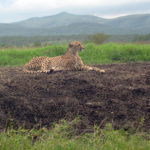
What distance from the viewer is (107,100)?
14.9 ft

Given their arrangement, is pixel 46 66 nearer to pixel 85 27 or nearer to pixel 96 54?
pixel 96 54

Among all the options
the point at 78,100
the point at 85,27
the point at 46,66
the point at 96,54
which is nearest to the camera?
the point at 78,100

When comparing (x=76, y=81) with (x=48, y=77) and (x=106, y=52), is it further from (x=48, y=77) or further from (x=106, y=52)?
(x=106, y=52)

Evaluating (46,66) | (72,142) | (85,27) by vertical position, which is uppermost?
(85,27)

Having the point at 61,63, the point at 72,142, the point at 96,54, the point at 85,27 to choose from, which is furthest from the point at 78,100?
the point at 85,27

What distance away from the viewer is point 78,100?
14.9 ft

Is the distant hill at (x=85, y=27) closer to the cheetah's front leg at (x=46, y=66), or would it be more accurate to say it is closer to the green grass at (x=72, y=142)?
the cheetah's front leg at (x=46, y=66)

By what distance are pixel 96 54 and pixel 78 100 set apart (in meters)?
5.68

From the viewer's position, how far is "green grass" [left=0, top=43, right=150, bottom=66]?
9.55 metres

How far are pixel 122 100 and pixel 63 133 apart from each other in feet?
5.57

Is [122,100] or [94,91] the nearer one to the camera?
[122,100]

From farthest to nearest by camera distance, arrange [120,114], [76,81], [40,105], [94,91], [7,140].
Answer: [76,81]
[94,91]
[40,105]
[120,114]
[7,140]

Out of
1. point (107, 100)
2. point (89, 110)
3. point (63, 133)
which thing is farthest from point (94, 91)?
point (63, 133)

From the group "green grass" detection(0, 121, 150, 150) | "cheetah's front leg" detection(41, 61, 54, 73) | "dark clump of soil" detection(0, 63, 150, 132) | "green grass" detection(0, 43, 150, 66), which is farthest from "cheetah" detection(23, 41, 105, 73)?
"green grass" detection(0, 121, 150, 150)
